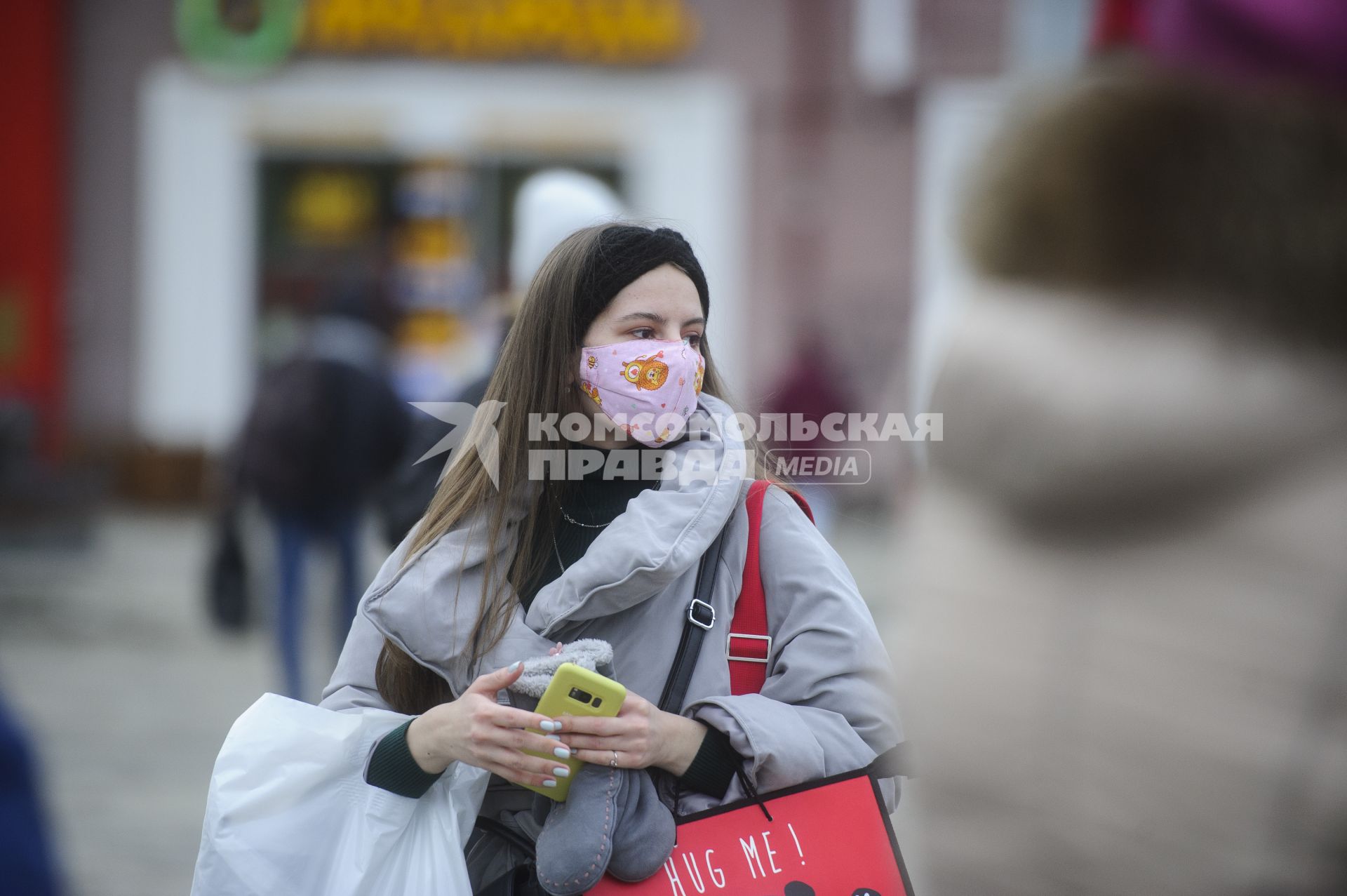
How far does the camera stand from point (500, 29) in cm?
1241

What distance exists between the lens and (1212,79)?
853mm

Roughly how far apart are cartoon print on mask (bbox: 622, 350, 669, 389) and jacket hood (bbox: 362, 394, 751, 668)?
113 millimetres

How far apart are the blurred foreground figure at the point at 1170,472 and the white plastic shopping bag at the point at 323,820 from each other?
3.80 feet

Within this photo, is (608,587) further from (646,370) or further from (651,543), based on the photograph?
(646,370)

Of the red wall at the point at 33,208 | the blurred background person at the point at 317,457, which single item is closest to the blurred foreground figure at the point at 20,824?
the blurred background person at the point at 317,457

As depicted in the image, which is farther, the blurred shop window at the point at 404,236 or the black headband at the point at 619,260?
the blurred shop window at the point at 404,236

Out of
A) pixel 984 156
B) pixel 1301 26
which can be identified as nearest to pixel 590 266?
pixel 984 156

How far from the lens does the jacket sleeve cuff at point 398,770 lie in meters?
1.89

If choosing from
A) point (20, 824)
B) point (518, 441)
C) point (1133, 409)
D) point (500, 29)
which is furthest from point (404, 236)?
point (1133, 409)

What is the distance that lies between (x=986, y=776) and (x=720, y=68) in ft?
40.9

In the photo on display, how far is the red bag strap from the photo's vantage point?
6.38 ft

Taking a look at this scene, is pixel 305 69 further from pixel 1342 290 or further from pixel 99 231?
pixel 1342 290

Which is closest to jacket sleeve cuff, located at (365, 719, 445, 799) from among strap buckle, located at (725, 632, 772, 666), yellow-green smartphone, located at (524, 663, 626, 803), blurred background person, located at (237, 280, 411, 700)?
yellow-green smartphone, located at (524, 663, 626, 803)

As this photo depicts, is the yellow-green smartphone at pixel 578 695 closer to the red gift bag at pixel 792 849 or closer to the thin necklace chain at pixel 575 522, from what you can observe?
the red gift bag at pixel 792 849
